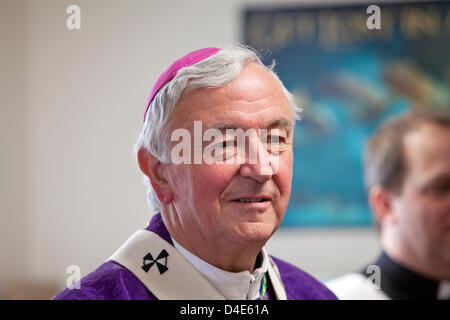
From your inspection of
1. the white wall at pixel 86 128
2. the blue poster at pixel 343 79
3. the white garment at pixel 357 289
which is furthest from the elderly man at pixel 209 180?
the blue poster at pixel 343 79

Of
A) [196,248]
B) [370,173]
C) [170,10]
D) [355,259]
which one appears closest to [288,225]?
[355,259]

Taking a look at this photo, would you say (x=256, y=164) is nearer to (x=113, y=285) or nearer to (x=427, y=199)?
(x=113, y=285)

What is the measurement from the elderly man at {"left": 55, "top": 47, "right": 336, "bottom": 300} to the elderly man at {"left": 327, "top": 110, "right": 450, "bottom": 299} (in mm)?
1000

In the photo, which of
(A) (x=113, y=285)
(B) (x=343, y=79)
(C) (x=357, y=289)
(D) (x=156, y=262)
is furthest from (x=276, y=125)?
(B) (x=343, y=79)

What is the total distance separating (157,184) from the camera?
1.61 m

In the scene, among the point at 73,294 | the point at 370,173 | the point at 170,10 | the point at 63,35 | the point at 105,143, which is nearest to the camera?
the point at 73,294

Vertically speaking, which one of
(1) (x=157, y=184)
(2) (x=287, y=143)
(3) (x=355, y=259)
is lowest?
(3) (x=355, y=259)

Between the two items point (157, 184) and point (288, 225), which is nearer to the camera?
point (157, 184)

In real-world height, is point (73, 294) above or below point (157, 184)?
below

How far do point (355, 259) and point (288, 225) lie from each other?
69 centimetres

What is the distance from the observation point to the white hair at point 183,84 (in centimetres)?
149

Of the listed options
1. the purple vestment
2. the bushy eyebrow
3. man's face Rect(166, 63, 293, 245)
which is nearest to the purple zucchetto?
man's face Rect(166, 63, 293, 245)

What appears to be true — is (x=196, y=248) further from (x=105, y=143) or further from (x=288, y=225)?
(x=288, y=225)

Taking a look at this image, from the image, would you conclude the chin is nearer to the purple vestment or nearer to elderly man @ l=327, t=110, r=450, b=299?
the purple vestment
